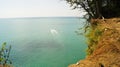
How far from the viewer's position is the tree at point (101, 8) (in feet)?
72.0

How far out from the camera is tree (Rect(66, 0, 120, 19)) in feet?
72.0

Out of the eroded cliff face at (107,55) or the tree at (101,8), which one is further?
the tree at (101,8)

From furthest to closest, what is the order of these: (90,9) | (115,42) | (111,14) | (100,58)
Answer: (90,9) < (111,14) < (115,42) < (100,58)

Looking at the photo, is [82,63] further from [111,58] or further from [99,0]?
[99,0]

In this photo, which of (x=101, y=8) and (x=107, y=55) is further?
(x=101, y=8)

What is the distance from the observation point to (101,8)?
22.6 m

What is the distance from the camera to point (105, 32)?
37.9 ft

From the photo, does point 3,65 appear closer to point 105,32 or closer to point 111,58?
point 111,58

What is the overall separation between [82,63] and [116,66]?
1.20 meters

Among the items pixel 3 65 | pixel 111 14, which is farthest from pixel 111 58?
pixel 111 14

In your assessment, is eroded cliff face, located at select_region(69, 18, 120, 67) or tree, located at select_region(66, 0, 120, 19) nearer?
eroded cliff face, located at select_region(69, 18, 120, 67)

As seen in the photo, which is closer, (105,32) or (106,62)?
(106,62)

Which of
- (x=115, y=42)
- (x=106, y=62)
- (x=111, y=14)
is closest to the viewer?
(x=106, y=62)

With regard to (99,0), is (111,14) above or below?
below
